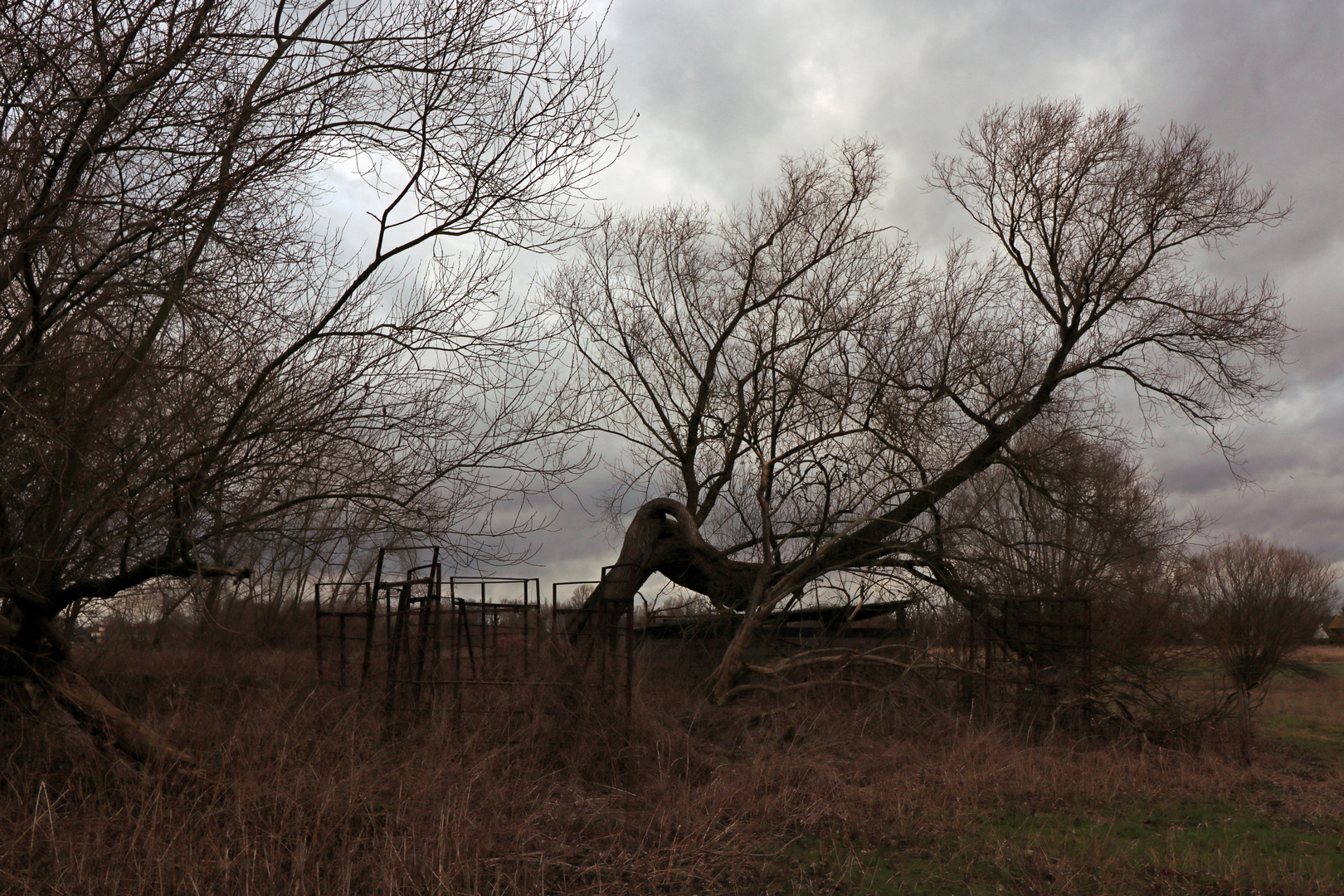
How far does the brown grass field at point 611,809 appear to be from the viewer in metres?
5.51

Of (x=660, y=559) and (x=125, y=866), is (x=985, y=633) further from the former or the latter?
(x=125, y=866)

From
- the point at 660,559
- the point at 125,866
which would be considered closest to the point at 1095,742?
the point at 660,559

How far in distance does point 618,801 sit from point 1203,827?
586 centimetres

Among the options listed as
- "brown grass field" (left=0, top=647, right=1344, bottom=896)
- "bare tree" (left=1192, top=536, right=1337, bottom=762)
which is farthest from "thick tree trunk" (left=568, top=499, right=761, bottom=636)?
"bare tree" (left=1192, top=536, right=1337, bottom=762)

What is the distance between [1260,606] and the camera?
75.2ft

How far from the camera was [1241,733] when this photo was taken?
12.6 m

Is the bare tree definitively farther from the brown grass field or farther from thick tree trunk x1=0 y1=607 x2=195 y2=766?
thick tree trunk x1=0 y1=607 x2=195 y2=766

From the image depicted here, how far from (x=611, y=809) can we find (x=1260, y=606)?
885 inches

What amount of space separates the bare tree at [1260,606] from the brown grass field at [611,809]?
37.6 ft

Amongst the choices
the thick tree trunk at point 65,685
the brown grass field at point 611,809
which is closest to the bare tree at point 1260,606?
the brown grass field at point 611,809

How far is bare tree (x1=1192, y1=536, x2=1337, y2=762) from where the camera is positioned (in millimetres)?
21812

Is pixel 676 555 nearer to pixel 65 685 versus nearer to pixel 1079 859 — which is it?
pixel 1079 859

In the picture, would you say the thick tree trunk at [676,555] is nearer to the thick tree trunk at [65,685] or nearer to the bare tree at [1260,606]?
the thick tree trunk at [65,685]

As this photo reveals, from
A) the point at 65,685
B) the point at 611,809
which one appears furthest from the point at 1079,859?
the point at 65,685
